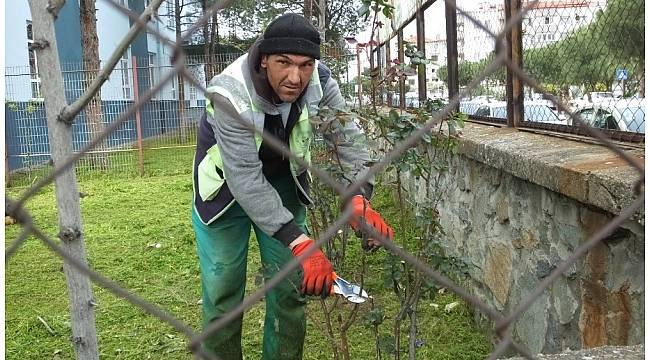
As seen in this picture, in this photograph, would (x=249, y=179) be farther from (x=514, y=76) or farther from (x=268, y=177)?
(x=514, y=76)

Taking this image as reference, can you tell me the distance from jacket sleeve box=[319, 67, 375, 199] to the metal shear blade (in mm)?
259

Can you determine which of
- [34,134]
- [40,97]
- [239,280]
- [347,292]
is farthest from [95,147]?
[34,134]

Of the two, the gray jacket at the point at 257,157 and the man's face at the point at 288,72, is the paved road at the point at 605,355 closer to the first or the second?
the gray jacket at the point at 257,157

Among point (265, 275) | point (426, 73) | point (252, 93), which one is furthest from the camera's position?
point (426, 73)

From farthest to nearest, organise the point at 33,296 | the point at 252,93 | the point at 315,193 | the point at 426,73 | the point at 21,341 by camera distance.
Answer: the point at 426,73 → the point at 33,296 → the point at 21,341 → the point at 315,193 → the point at 252,93

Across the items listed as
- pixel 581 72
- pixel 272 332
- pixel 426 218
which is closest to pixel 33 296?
pixel 272 332

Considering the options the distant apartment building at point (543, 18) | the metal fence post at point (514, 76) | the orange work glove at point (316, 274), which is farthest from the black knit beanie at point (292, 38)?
the metal fence post at point (514, 76)

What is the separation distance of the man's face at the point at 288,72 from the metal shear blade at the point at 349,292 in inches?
21.8

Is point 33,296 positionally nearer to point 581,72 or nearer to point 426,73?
point 426,73

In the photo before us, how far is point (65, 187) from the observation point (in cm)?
102

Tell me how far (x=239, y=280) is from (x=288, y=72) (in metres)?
0.87

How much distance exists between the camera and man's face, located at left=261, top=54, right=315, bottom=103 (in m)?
1.92

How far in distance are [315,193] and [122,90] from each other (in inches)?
399

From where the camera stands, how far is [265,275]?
2277mm
